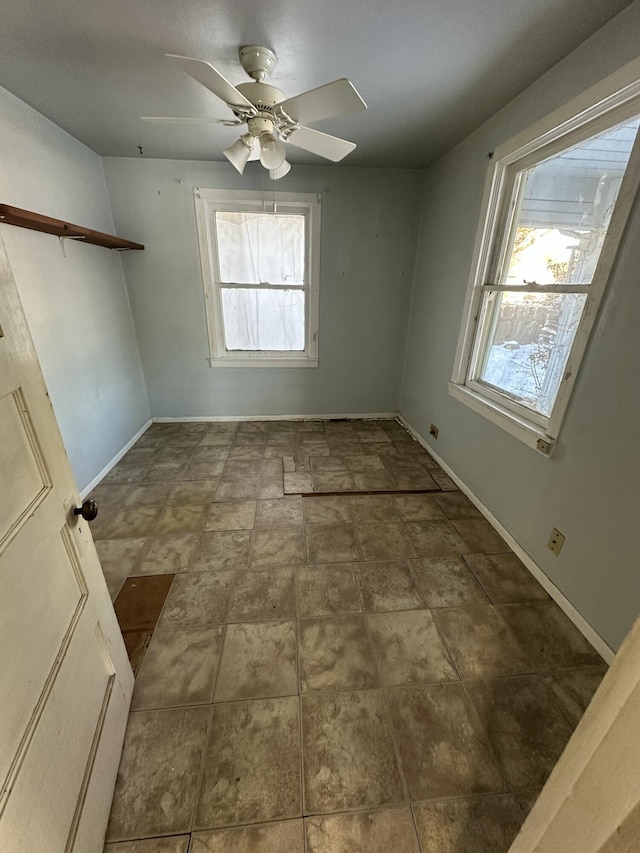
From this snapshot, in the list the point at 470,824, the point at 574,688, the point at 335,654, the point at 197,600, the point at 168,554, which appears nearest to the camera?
the point at 470,824

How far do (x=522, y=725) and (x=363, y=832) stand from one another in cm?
65

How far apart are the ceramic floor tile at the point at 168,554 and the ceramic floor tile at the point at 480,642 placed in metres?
1.36

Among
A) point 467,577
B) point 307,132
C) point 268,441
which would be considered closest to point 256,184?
point 307,132

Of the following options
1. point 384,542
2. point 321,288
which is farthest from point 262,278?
point 384,542

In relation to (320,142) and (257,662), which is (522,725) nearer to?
(257,662)

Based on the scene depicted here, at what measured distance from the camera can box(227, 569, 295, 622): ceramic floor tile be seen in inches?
62.6

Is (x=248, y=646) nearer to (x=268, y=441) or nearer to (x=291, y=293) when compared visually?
(x=268, y=441)

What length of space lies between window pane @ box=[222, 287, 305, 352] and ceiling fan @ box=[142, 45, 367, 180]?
4.71 ft

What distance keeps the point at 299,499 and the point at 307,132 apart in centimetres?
212

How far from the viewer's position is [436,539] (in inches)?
81.4

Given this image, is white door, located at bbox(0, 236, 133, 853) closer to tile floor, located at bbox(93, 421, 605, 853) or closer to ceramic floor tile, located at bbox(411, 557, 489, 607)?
tile floor, located at bbox(93, 421, 605, 853)

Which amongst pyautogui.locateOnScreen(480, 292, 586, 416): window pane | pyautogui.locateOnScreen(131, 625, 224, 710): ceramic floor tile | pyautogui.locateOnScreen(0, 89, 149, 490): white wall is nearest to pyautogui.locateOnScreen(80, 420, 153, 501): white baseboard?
pyautogui.locateOnScreen(0, 89, 149, 490): white wall

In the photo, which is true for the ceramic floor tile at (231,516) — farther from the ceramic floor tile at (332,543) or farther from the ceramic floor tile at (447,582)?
the ceramic floor tile at (447,582)

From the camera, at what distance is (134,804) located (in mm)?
1010
